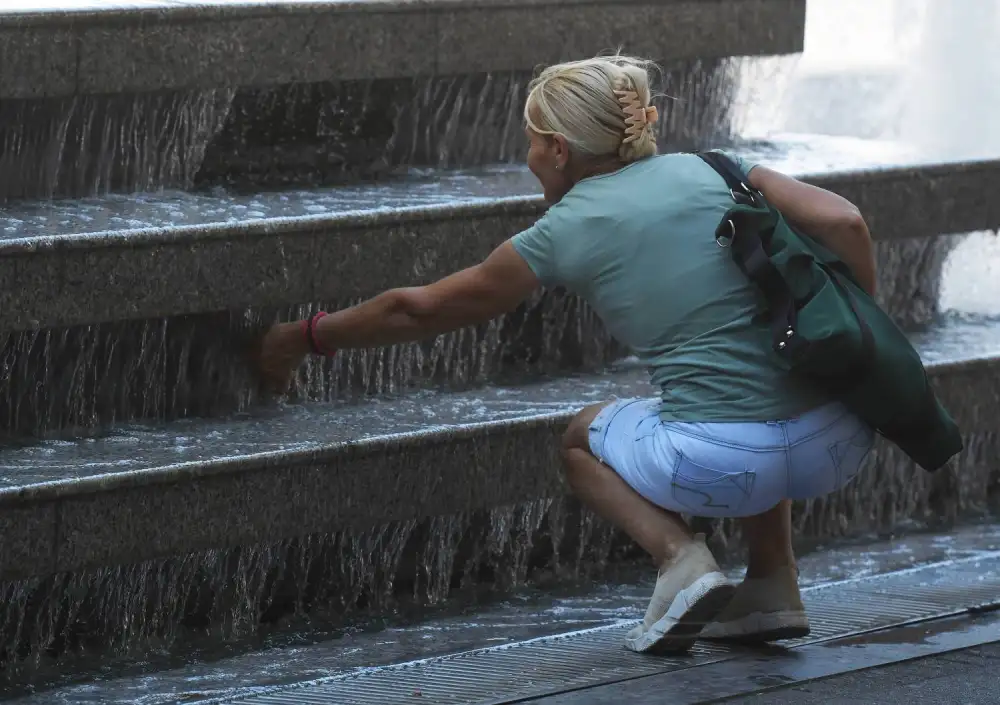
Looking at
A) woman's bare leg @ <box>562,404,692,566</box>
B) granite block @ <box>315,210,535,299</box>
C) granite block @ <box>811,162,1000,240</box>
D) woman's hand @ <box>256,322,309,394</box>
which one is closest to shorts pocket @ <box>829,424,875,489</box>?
woman's bare leg @ <box>562,404,692,566</box>

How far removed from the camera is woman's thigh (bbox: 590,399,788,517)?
3941 mm

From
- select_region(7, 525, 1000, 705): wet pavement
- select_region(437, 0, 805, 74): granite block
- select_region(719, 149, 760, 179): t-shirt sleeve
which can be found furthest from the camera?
select_region(437, 0, 805, 74): granite block

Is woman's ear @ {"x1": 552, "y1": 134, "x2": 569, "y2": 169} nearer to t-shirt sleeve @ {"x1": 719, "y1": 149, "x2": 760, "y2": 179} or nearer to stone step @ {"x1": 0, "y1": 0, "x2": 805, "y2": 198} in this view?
t-shirt sleeve @ {"x1": 719, "y1": 149, "x2": 760, "y2": 179}

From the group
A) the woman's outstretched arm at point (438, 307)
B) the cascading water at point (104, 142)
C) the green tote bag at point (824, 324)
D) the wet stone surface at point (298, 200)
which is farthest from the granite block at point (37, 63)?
the green tote bag at point (824, 324)

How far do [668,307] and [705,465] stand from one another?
0.36 metres

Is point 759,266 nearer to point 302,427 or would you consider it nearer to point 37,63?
point 302,427

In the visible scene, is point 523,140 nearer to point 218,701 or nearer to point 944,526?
point 944,526

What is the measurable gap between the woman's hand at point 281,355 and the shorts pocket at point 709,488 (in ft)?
3.37

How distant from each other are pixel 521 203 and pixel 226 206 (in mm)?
894

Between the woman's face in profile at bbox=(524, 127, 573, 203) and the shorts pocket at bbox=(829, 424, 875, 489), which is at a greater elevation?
the woman's face in profile at bbox=(524, 127, 573, 203)

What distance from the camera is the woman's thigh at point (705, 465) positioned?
3941 mm

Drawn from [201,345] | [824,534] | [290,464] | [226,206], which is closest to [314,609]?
[290,464]

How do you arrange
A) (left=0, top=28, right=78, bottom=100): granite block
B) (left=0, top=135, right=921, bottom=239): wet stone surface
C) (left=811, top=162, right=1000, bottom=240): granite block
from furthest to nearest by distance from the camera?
(left=811, top=162, right=1000, bottom=240): granite block < (left=0, top=28, right=78, bottom=100): granite block < (left=0, top=135, right=921, bottom=239): wet stone surface

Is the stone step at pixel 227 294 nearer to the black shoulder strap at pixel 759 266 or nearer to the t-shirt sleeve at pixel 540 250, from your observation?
the t-shirt sleeve at pixel 540 250
